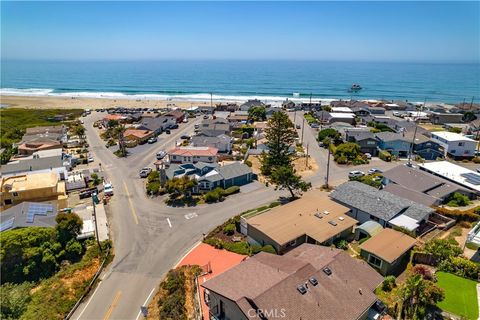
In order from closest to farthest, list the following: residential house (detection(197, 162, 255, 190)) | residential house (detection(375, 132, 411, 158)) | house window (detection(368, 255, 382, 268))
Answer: house window (detection(368, 255, 382, 268)) < residential house (detection(197, 162, 255, 190)) < residential house (detection(375, 132, 411, 158))

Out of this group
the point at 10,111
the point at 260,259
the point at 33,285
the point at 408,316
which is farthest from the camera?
the point at 10,111

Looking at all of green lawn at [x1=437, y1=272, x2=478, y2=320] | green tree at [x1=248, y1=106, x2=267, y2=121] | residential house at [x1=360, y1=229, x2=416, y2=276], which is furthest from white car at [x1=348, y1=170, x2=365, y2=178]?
green tree at [x1=248, y1=106, x2=267, y2=121]

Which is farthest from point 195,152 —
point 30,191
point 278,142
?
point 30,191

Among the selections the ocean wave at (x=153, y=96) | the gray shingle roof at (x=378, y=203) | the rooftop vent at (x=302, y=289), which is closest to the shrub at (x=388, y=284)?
the rooftop vent at (x=302, y=289)

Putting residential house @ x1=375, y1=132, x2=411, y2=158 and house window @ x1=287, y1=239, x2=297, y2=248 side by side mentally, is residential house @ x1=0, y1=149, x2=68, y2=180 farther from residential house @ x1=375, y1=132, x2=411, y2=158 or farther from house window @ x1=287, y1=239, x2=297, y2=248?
residential house @ x1=375, y1=132, x2=411, y2=158

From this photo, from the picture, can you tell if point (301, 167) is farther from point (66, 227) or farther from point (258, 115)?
point (258, 115)

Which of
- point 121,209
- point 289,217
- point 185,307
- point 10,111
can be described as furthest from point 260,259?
point 10,111

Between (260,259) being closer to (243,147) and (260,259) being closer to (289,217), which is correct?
(289,217)
